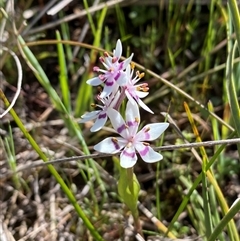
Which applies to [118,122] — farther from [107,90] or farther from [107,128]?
[107,128]

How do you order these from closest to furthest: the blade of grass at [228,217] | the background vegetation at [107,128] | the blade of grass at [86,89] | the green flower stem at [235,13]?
1. the blade of grass at [228,217]
2. the green flower stem at [235,13]
3. the background vegetation at [107,128]
4. the blade of grass at [86,89]

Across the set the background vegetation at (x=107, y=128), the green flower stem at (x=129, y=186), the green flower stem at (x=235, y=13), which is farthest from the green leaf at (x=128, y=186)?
the green flower stem at (x=235, y=13)

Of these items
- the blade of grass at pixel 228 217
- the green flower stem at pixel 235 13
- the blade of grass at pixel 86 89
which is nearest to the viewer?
the blade of grass at pixel 228 217

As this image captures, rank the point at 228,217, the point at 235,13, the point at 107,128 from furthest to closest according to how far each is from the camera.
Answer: the point at 107,128 → the point at 235,13 → the point at 228,217

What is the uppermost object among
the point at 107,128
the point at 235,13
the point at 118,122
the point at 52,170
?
the point at 235,13

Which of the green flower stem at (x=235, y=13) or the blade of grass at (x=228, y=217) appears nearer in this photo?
the blade of grass at (x=228, y=217)

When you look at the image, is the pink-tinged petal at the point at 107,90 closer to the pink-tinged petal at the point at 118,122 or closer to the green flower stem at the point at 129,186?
the pink-tinged petal at the point at 118,122

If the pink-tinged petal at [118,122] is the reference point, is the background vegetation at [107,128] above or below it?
below

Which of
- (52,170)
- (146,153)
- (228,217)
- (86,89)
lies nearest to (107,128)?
(86,89)
